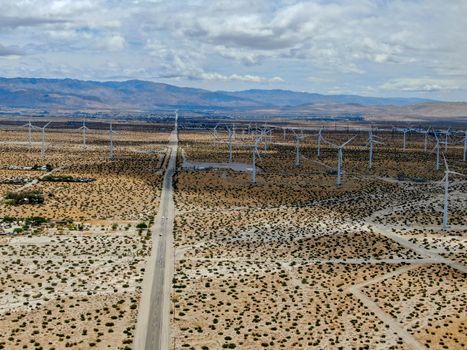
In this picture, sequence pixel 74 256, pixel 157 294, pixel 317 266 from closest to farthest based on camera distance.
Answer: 1. pixel 157 294
2. pixel 317 266
3. pixel 74 256

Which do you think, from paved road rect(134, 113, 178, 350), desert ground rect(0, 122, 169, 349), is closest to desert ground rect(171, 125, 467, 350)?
paved road rect(134, 113, 178, 350)

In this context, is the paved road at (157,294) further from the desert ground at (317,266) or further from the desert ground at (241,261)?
the desert ground at (317,266)

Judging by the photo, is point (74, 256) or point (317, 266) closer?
point (317, 266)

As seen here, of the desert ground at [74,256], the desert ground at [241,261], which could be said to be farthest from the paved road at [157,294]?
the desert ground at [74,256]

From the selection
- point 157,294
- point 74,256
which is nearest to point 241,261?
point 157,294

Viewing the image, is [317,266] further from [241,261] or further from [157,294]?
[157,294]

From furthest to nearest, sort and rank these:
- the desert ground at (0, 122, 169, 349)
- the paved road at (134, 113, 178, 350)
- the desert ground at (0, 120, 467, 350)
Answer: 1. the desert ground at (0, 120, 467, 350)
2. the desert ground at (0, 122, 169, 349)
3. the paved road at (134, 113, 178, 350)

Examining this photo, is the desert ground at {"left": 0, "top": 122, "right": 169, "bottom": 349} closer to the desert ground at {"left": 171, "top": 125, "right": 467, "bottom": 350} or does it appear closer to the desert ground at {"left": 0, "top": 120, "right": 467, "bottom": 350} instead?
the desert ground at {"left": 0, "top": 120, "right": 467, "bottom": 350}
